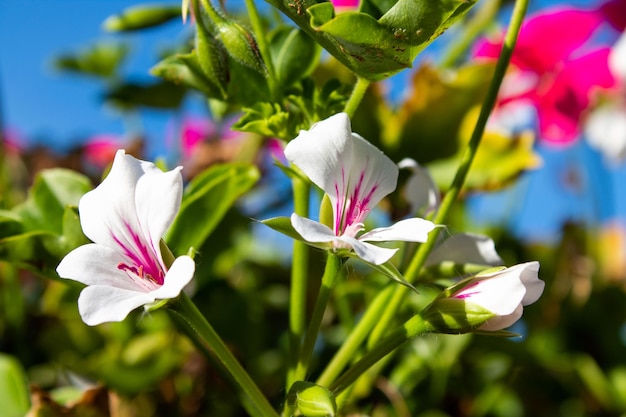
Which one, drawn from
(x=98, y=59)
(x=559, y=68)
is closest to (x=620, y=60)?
(x=559, y=68)

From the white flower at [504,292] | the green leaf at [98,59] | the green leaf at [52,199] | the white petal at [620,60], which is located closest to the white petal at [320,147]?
the white flower at [504,292]

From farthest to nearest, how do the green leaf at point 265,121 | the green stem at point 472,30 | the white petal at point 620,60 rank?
the green stem at point 472,30
the white petal at point 620,60
the green leaf at point 265,121

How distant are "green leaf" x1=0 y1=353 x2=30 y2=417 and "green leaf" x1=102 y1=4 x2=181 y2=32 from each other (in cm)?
31

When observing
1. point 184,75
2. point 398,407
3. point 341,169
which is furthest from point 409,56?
point 398,407

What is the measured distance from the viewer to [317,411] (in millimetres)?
363

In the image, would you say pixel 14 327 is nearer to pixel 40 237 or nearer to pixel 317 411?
pixel 40 237

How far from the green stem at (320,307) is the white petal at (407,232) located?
2 centimetres

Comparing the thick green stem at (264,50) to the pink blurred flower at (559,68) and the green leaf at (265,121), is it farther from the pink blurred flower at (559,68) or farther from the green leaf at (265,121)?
the pink blurred flower at (559,68)

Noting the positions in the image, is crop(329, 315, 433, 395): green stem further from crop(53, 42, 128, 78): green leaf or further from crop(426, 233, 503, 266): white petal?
crop(53, 42, 128, 78): green leaf

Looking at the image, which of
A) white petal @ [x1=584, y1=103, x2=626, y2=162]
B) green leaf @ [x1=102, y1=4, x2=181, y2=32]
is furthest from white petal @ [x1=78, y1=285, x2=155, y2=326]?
white petal @ [x1=584, y1=103, x2=626, y2=162]

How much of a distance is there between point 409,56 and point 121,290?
195mm

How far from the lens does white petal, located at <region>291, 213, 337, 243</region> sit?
0.35m

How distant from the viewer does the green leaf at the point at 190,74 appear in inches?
19.0

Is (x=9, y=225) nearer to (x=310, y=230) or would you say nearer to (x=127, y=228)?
(x=127, y=228)
